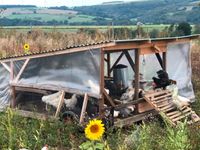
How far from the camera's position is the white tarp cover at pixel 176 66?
12.4 m

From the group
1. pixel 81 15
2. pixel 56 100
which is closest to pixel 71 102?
pixel 56 100

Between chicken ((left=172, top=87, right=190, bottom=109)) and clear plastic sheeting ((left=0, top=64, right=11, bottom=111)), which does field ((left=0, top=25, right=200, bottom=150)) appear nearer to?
chicken ((left=172, top=87, right=190, bottom=109))

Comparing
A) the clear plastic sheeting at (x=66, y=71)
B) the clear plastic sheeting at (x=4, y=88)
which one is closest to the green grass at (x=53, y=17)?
the clear plastic sheeting at (x=4, y=88)

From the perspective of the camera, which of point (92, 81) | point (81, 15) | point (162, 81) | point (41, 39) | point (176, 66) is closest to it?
point (92, 81)

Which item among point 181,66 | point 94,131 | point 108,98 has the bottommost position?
point 181,66

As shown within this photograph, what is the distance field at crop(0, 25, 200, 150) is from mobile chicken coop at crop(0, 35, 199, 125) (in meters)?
0.42

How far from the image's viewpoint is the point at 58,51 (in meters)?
9.78

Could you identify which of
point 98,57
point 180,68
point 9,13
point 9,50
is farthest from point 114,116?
point 9,13

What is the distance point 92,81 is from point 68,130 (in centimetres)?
119

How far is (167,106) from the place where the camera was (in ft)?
34.3

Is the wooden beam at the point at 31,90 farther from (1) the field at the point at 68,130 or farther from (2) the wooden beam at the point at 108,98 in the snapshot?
(2) the wooden beam at the point at 108,98

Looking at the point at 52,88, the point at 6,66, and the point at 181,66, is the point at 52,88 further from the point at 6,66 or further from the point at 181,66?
the point at 181,66

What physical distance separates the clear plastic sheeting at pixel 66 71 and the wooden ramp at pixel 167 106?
56.6 inches

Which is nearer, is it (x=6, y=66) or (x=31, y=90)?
(x=31, y=90)
